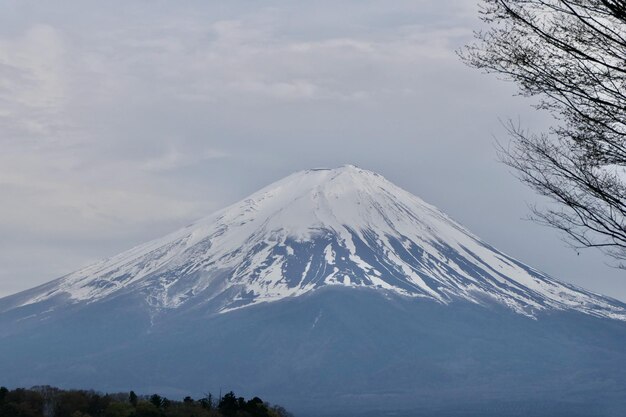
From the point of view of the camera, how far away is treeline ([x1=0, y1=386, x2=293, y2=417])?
190ft

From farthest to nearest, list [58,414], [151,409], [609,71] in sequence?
[58,414] < [151,409] < [609,71]

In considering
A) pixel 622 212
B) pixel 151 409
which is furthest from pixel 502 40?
pixel 151 409

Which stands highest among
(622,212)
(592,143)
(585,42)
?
(585,42)

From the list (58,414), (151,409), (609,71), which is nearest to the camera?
(609,71)

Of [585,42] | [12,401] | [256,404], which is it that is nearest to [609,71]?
[585,42]

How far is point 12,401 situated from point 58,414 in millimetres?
2968

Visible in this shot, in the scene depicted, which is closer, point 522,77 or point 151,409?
point 522,77

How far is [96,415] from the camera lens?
2505 inches

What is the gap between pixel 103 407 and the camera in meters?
65.4

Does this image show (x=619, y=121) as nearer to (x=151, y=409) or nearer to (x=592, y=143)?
(x=592, y=143)

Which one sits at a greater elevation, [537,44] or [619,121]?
[537,44]

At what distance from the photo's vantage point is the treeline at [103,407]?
5778 centimetres

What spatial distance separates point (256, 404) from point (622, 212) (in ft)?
155

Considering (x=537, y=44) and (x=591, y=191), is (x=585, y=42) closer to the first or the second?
(x=537, y=44)
